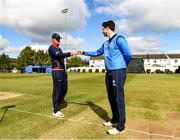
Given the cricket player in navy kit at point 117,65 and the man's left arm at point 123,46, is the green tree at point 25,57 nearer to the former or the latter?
the cricket player in navy kit at point 117,65

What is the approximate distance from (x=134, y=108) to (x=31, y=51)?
104 meters

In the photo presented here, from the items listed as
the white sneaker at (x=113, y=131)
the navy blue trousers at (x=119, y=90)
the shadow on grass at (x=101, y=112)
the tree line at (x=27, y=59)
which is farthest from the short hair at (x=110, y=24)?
the tree line at (x=27, y=59)

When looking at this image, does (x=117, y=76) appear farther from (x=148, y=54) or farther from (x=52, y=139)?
(x=148, y=54)

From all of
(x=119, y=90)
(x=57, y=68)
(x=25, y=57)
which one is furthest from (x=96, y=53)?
(x=25, y=57)

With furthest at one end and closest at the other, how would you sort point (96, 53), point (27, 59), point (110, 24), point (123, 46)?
point (27, 59)
point (96, 53)
point (110, 24)
point (123, 46)

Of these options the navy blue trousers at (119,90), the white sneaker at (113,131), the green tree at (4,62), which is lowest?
the white sneaker at (113,131)

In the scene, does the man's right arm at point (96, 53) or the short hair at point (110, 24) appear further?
the man's right arm at point (96, 53)

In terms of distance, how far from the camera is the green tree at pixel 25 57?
10650 centimetres

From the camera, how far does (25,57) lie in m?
107

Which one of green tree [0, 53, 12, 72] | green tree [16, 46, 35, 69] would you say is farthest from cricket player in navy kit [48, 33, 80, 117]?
green tree [0, 53, 12, 72]

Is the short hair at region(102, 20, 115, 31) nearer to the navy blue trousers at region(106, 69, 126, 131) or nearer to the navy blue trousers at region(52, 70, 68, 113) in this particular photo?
the navy blue trousers at region(106, 69, 126, 131)

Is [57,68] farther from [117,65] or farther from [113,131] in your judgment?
[113,131]

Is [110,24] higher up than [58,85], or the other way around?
[110,24]

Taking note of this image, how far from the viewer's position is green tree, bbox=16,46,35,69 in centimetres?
10650
